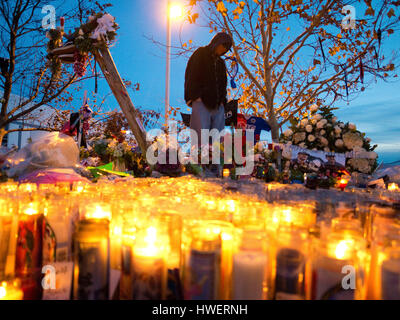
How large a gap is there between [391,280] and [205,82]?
5.16 metres

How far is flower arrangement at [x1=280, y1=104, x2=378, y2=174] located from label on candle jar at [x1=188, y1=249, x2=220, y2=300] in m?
5.53

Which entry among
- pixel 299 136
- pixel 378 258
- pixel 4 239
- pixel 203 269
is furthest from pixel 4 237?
pixel 299 136

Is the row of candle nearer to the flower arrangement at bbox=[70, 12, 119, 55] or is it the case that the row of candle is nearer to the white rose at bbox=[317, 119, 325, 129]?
the flower arrangement at bbox=[70, 12, 119, 55]

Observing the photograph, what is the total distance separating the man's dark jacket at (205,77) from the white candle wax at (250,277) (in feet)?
16.2

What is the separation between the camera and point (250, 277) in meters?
0.97

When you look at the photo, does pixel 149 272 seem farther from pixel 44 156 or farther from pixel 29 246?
pixel 44 156

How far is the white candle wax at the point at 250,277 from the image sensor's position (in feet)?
3.18

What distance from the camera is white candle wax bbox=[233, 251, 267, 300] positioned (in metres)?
0.97

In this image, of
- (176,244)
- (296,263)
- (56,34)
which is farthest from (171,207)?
(56,34)

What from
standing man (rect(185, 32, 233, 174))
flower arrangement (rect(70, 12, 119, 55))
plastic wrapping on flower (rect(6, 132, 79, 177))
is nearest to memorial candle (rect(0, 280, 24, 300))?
plastic wrapping on flower (rect(6, 132, 79, 177))

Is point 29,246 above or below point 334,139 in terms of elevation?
below

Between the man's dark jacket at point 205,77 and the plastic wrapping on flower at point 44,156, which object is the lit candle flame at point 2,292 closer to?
the plastic wrapping on flower at point 44,156
